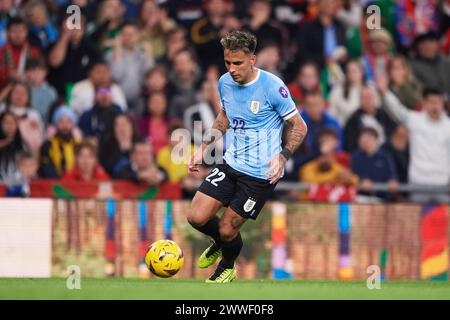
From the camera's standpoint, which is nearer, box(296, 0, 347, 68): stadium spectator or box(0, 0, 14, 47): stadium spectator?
box(0, 0, 14, 47): stadium spectator

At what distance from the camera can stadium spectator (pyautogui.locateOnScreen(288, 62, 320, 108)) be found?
58.1 ft

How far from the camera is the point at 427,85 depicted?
1836cm

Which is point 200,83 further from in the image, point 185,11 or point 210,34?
point 185,11

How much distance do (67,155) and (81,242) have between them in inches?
74.5

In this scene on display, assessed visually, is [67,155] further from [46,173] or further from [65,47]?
[65,47]

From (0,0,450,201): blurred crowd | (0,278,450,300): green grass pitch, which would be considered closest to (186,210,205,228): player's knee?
(0,278,450,300): green grass pitch

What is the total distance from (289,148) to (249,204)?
2.56 feet

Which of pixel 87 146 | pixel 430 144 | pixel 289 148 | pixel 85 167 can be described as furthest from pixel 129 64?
pixel 289 148

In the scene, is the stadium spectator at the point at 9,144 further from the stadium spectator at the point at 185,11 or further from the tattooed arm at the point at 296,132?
the tattooed arm at the point at 296,132

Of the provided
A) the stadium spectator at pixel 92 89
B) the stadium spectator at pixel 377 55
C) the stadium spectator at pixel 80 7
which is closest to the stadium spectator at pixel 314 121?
the stadium spectator at pixel 377 55

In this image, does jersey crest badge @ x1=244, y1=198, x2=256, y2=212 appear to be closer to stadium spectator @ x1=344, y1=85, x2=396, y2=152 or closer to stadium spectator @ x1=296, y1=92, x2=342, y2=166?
stadium spectator @ x1=296, y1=92, x2=342, y2=166

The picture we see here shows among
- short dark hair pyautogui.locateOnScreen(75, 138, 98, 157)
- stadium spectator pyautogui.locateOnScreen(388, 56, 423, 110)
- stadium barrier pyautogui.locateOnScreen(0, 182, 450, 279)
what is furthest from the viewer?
stadium spectator pyautogui.locateOnScreen(388, 56, 423, 110)

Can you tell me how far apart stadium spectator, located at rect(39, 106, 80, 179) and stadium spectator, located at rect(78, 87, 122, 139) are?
434mm

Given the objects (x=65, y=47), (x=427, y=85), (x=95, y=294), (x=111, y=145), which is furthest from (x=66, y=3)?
(x=95, y=294)
